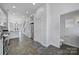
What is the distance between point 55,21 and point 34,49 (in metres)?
0.68

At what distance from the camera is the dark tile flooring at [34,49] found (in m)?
1.76

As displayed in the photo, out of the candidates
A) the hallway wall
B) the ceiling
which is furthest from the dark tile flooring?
the ceiling

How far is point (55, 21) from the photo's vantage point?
5.83 feet

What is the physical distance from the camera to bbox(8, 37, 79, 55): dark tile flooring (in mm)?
1761

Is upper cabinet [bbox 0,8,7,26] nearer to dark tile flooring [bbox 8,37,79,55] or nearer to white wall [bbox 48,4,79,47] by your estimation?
dark tile flooring [bbox 8,37,79,55]

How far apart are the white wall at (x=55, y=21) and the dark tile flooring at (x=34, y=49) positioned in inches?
5.2

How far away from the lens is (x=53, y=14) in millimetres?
1768

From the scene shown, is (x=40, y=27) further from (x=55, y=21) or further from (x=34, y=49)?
(x=34, y=49)

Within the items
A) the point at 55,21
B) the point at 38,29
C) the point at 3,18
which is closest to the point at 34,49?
the point at 38,29

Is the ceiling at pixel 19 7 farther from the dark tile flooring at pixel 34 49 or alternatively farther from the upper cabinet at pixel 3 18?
the dark tile flooring at pixel 34 49

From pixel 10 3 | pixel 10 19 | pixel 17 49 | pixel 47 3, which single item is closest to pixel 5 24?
pixel 10 19

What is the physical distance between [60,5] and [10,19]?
0.99 meters

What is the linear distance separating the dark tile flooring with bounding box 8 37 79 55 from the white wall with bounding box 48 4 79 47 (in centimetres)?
13
